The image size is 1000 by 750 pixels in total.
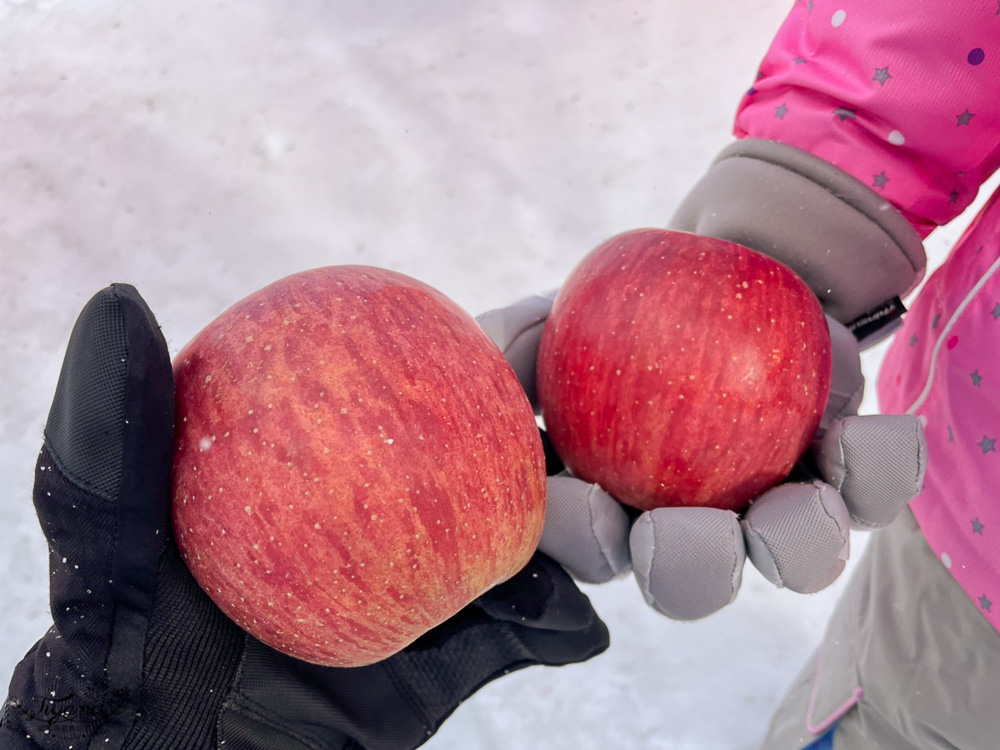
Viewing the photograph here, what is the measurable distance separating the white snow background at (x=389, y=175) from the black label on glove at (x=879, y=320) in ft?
2.38

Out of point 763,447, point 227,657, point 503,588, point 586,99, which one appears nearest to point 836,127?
point 763,447

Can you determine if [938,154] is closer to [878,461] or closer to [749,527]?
[878,461]

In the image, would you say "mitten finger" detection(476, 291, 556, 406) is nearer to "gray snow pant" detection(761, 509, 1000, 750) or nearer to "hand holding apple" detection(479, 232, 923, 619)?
"hand holding apple" detection(479, 232, 923, 619)

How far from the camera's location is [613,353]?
711mm

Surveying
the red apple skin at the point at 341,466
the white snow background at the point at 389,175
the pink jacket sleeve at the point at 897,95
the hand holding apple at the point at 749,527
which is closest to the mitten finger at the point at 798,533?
the hand holding apple at the point at 749,527

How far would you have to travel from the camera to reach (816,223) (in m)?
0.83

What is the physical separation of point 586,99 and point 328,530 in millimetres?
1440

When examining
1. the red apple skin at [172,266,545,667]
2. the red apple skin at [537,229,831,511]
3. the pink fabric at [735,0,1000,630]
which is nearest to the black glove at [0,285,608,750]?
the red apple skin at [172,266,545,667]

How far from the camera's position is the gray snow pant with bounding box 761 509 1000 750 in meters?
0.81

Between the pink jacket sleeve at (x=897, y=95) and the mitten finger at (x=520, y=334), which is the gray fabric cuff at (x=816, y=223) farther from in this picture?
the mitten finger at (x=520, y=334)

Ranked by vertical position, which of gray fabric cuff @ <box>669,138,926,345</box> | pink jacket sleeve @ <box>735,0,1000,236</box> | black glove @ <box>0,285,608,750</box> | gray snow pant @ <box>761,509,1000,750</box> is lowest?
gray snow pant @ <box>761,509,1000,750</box>

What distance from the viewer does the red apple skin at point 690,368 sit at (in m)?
0.69

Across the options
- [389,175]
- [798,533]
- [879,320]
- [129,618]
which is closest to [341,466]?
[129,618]

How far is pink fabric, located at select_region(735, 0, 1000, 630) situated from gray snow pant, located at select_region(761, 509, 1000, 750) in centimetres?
6
